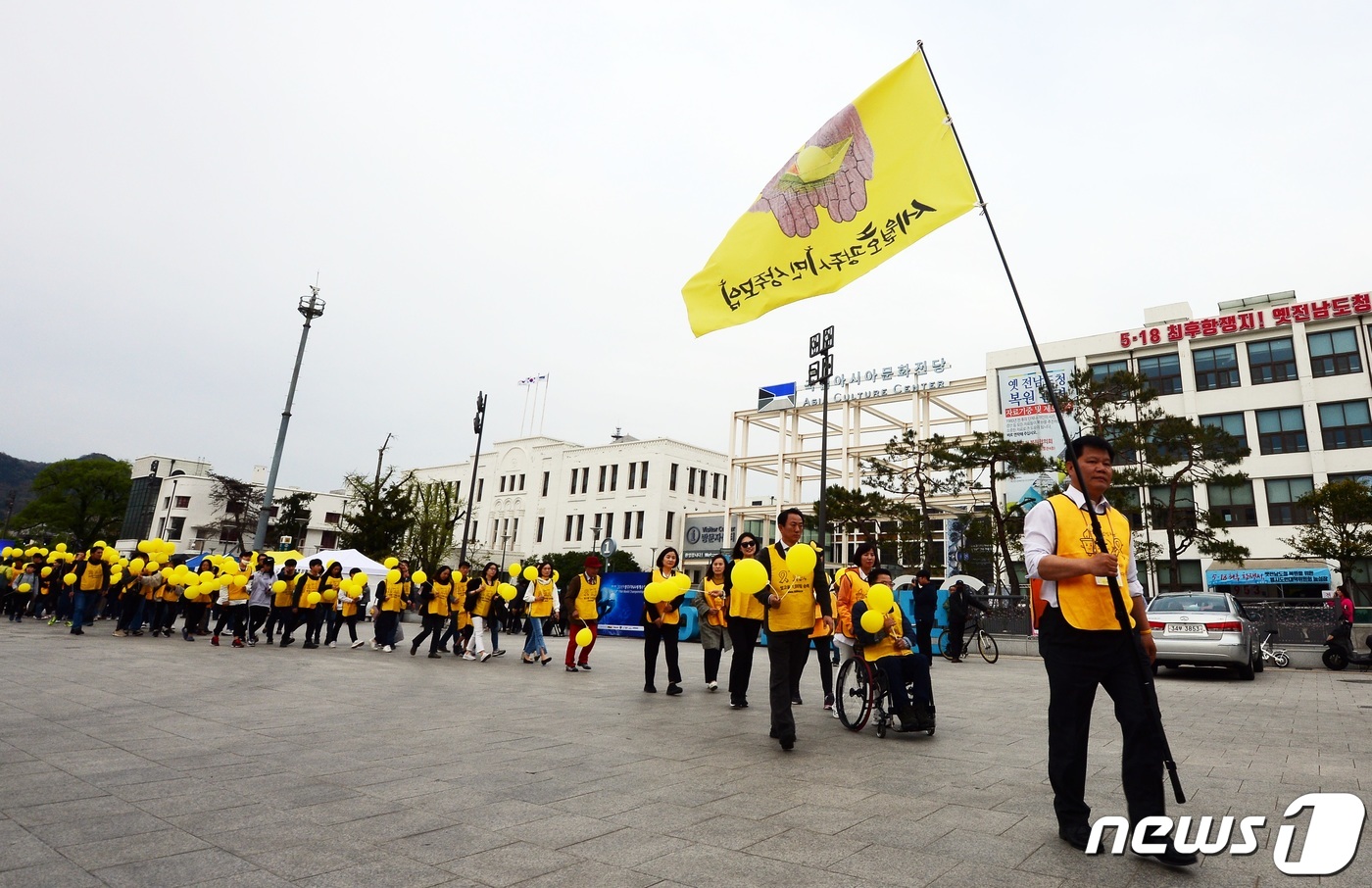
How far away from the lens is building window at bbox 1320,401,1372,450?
117ft

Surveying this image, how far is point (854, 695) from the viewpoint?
7.25 metres

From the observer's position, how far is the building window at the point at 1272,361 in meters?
37.9

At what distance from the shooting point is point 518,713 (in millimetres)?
7680

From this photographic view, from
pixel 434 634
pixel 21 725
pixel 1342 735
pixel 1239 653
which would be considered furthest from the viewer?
pixel 434 634

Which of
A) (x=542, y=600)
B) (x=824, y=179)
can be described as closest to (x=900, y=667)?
(x=824, y=179)

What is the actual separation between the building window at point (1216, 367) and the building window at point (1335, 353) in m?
3.11

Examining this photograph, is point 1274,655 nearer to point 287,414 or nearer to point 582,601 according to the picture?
point 582,601

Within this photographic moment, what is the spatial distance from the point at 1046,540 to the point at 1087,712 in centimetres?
84

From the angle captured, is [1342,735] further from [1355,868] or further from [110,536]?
[110,536]

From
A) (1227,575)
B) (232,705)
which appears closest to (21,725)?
(232,705)

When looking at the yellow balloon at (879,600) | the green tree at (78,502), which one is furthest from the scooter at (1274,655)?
the green tree at (78,502)

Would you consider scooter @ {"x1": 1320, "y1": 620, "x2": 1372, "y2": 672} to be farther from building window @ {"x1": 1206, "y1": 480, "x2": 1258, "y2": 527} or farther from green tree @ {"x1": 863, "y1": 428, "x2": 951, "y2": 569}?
building window @ {"x1": 1206, "y1": 480, "x2": 1258, "y2": 527}

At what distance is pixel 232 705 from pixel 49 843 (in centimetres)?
453

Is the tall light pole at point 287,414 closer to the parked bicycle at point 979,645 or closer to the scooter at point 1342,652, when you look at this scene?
the parked bicycle at point 979,645
